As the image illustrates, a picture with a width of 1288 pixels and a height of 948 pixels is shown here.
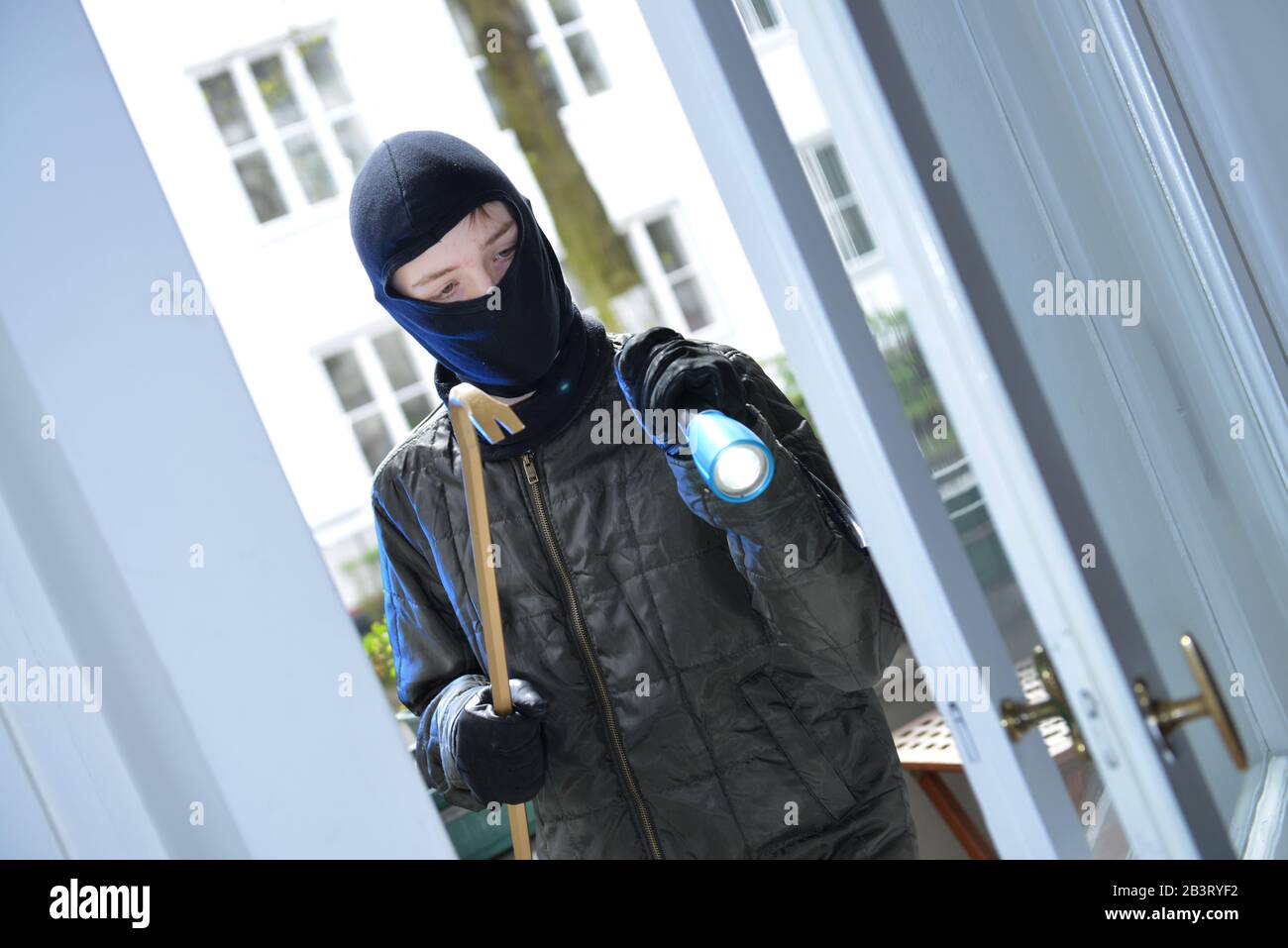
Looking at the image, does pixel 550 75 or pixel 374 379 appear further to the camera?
pixel 550 75

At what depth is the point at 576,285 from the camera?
679cm

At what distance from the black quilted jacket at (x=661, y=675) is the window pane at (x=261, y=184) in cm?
637

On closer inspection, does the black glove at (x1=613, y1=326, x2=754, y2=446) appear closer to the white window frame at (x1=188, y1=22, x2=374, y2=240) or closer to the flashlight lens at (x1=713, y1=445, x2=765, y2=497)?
the flashlight lens at (x1=713, y1=445, x2=765, y2=497)

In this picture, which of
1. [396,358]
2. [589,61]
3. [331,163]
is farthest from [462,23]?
[396,358]

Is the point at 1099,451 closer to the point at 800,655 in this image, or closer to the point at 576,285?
the point at 800,655

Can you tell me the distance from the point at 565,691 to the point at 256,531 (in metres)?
0.70

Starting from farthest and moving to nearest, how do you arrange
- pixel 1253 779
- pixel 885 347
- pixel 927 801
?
pixel 927 801 < pixel 1253 779 < pixel 885 347

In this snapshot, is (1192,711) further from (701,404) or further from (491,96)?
(491,96)

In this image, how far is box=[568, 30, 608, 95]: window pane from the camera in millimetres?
7684

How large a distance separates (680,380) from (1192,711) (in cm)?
57

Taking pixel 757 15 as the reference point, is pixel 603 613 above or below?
below

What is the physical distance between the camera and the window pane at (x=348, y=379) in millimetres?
7223

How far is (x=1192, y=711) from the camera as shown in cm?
94
